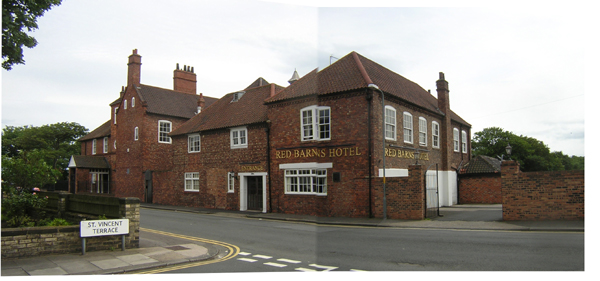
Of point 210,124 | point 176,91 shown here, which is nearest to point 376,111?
point 210,124

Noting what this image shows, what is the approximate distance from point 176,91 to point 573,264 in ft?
107

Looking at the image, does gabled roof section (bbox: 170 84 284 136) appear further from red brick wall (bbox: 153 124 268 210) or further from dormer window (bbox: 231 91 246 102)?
red brick wall (bbox: 153 124 268 210)

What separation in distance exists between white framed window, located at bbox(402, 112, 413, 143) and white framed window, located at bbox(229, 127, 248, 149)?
8.26 m

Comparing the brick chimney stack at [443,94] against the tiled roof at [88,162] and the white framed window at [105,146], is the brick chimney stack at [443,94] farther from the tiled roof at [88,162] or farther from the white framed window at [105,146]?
the white framed window at [105,146]

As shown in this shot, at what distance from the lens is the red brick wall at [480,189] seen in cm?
2403

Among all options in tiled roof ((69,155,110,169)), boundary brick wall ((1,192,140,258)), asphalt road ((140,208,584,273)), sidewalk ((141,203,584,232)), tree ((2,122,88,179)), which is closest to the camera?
asphalt road ((140,208,584,273))

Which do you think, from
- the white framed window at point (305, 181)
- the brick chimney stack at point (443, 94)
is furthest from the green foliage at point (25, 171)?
the brick chimney stack at point (443, 94)

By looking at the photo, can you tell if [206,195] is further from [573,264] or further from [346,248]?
[573,264]

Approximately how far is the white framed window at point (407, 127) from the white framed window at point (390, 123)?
1.21 m

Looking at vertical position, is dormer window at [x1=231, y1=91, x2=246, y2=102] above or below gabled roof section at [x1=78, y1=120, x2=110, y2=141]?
above

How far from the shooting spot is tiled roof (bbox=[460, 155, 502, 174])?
24.7 meters

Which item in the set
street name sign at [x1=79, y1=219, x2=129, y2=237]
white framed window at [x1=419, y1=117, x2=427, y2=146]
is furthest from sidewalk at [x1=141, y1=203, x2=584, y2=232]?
street name sign at [x1=79, y1=219, x2=129, y2=237]

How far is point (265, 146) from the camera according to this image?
21.3 m

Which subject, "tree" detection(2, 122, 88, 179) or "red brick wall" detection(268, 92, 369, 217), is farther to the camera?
"tree" detection(2, 122, 88, 179)
